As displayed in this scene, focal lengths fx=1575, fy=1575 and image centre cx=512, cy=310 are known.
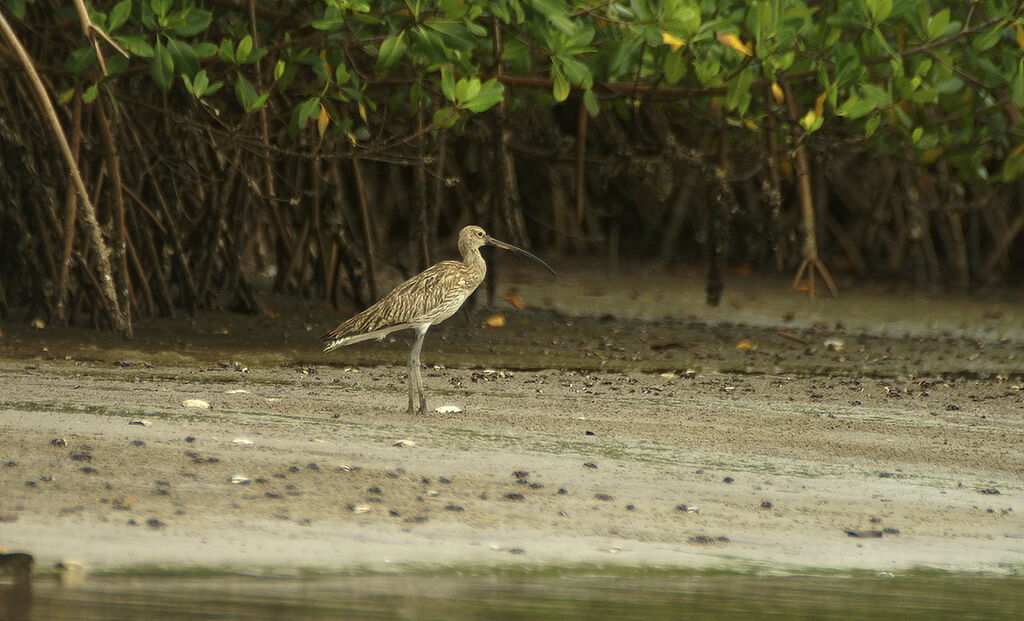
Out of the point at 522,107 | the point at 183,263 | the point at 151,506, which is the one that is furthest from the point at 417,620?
the point at 522,107

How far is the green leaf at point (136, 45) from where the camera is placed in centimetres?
693

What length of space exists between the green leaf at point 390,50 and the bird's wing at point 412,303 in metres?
0.97

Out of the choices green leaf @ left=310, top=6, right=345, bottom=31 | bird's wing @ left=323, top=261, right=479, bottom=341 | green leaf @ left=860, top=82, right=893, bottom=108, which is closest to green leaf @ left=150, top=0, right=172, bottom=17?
green leaf @ left=310, top=6, right=345, bottom=31

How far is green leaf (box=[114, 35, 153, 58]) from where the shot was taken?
693 cm

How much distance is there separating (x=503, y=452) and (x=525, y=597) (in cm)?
179

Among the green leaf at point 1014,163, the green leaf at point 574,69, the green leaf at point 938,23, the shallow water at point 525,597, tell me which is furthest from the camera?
the green leaf at point 1014,163

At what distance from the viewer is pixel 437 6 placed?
6871 millimetres

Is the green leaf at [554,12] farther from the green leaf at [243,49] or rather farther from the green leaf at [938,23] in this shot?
the green leaf at [938,23]

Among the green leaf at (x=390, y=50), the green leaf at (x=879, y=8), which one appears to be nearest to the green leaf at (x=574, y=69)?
the green leaf at (x=390, y=50)

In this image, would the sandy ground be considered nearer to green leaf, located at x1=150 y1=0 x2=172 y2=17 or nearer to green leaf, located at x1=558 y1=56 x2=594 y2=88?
green leaf, located at x1=558 y1=56 x2=594 y2=88

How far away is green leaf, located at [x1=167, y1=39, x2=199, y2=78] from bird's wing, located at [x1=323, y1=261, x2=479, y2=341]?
1338 mm

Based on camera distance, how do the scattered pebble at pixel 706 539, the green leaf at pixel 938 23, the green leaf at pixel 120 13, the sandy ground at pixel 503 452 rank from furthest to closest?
the green leaf at pixel 938 23, the green leaf at pixel 120 13, the scattered pebble at pixel 706 539, the sandy ground at pixel 503 452

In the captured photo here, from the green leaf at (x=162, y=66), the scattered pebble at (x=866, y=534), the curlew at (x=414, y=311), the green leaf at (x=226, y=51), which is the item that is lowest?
the scattered pebble at (x=866, y=534)

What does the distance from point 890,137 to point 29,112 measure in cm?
523
